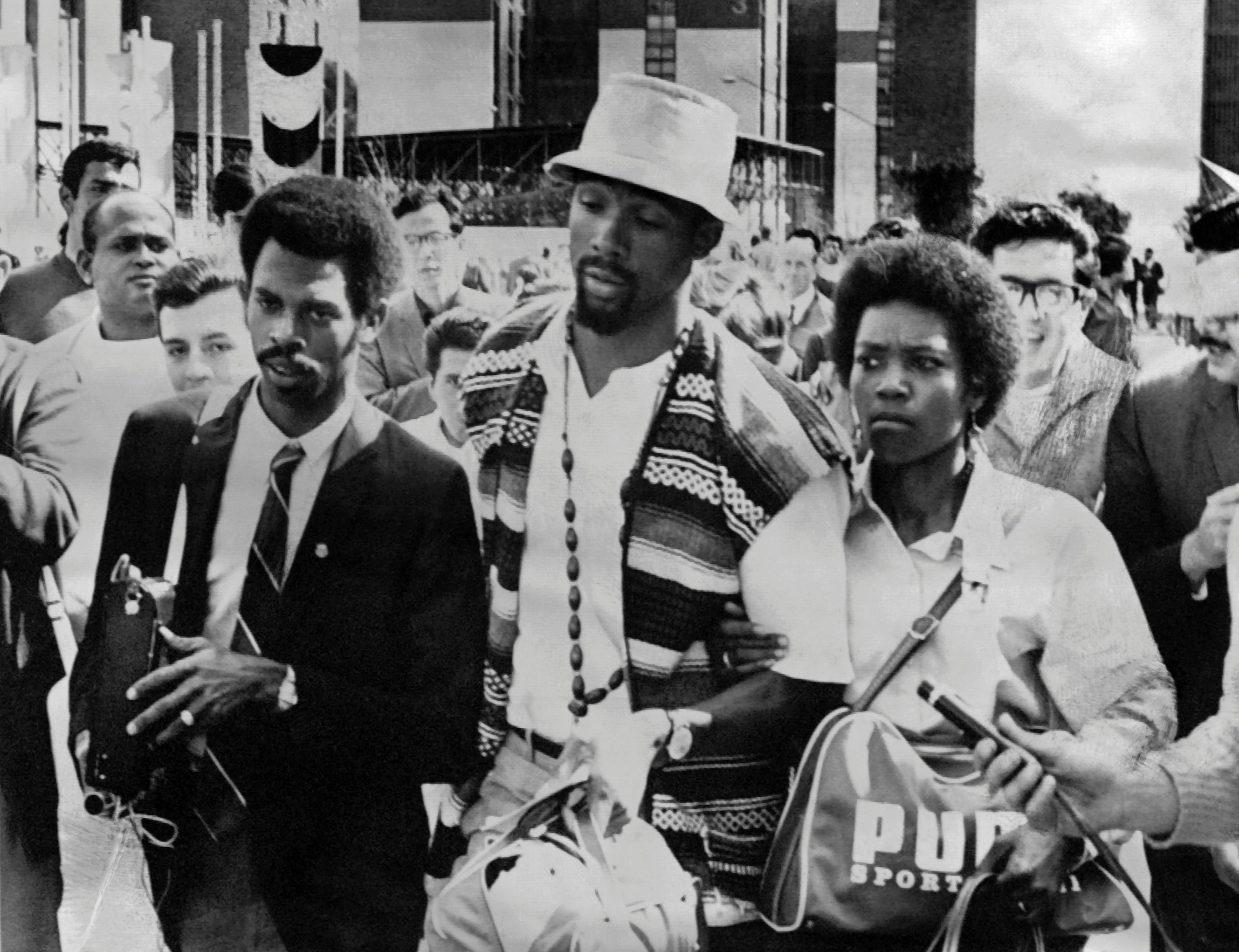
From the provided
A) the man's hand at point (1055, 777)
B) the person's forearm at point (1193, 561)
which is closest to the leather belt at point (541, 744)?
the man's hand at point (1055, 777)

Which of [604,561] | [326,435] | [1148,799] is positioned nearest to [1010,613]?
[1148,799]

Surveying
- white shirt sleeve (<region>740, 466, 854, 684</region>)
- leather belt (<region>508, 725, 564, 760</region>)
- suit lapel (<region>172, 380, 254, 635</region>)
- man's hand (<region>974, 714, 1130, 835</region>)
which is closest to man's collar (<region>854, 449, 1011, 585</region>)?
A: white shirt sleeve (<region>740, 466, 854, 684</region>)

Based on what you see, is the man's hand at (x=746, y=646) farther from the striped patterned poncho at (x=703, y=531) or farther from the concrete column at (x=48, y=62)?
the concrete column at (x=48, y=62)

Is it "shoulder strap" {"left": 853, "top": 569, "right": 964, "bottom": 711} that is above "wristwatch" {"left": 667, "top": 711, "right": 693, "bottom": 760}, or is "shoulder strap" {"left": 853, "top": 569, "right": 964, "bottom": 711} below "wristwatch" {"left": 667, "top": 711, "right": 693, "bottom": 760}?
above

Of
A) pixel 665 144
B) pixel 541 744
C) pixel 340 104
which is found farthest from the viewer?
pixel 340 104

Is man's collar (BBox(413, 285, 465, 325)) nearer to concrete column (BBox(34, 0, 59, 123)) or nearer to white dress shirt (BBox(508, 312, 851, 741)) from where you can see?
white dress shirt (BBox(508, 312, 851, 741))

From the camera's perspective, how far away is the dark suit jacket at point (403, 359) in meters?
3.00

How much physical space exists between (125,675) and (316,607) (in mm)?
415

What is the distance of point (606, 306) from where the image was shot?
285cm

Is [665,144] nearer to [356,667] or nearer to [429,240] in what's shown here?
[429,240]

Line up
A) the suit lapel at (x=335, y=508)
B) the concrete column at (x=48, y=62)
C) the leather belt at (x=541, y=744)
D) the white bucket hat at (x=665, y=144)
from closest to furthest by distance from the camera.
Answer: the white bucket hat at (x=665, y=144) < the leather belt at (x=541, y=744) < the suit lapel at (x=335, y=508) < the concrete column at (x=48, y=62)

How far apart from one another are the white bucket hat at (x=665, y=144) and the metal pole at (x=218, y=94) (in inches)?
27.3

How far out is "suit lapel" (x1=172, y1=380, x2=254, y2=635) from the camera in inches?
120

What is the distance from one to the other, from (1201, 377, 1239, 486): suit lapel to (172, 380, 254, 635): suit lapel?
1.81 metres
